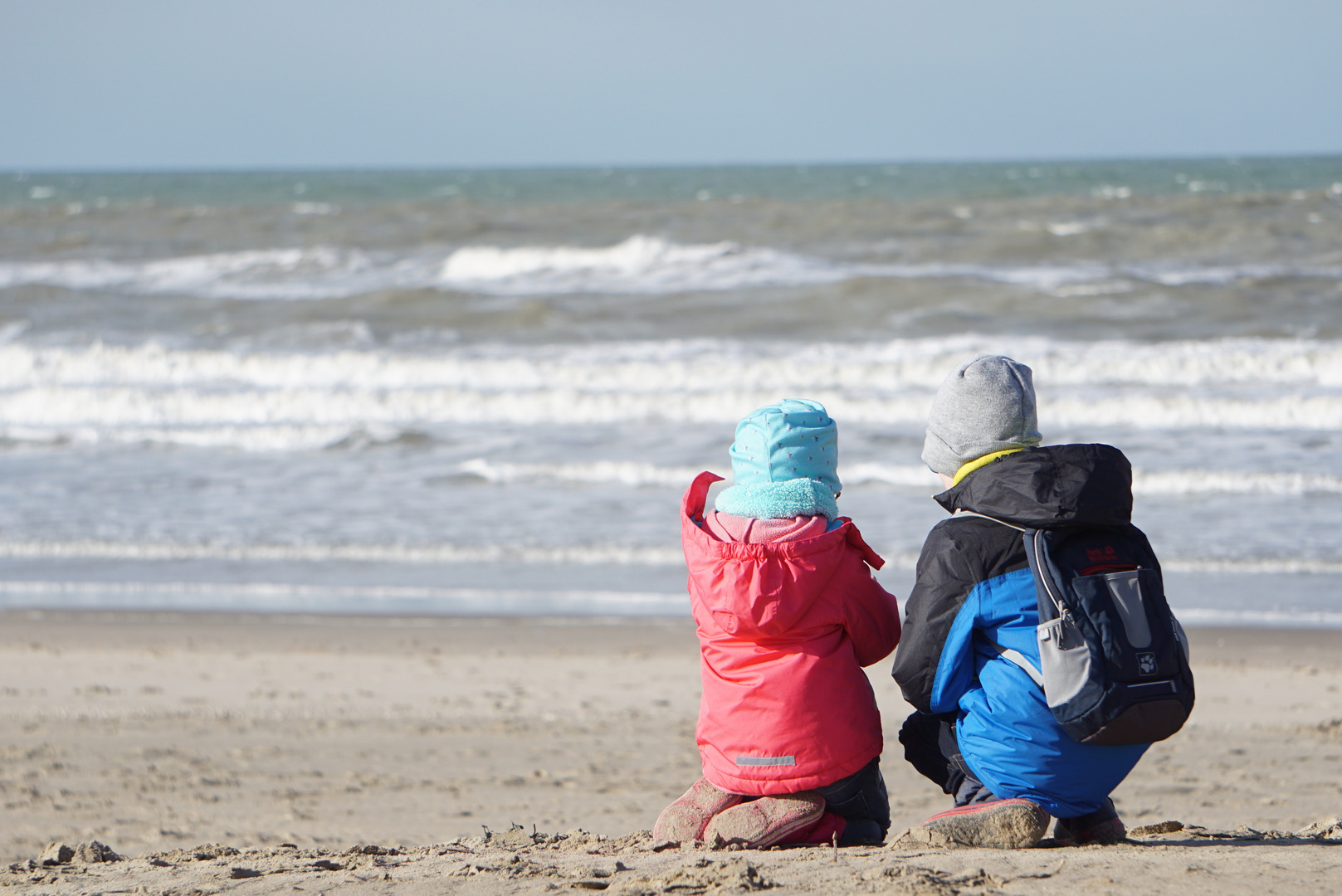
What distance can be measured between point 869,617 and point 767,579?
27 centimetres

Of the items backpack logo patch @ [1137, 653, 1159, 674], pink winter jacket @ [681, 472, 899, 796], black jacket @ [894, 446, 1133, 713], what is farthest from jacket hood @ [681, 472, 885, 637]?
backpack logo patch @ [1137, 653, 1159, 674]

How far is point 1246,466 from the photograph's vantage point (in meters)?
8.05

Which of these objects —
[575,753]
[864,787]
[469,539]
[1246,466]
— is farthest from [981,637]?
[1246,466]

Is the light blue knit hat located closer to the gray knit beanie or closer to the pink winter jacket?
the pink winter jacket

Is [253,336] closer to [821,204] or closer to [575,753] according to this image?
[575,753]

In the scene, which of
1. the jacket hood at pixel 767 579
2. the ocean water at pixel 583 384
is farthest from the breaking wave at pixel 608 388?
the jacket hood at pixel 767 579

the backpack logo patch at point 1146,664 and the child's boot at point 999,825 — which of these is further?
the child's boot at point 999,825

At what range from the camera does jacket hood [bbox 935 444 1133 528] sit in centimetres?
220

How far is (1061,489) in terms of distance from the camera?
220 centimetres

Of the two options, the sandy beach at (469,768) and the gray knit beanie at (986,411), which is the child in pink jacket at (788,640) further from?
the gray knit beanie at (986,411)

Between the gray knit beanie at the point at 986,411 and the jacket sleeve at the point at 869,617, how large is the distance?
1.04ft

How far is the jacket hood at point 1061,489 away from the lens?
220 centimetres

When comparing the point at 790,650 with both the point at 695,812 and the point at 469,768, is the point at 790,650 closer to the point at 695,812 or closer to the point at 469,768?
the point at 695,812

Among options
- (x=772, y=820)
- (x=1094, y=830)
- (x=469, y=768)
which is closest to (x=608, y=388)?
(x=469, y=768)
